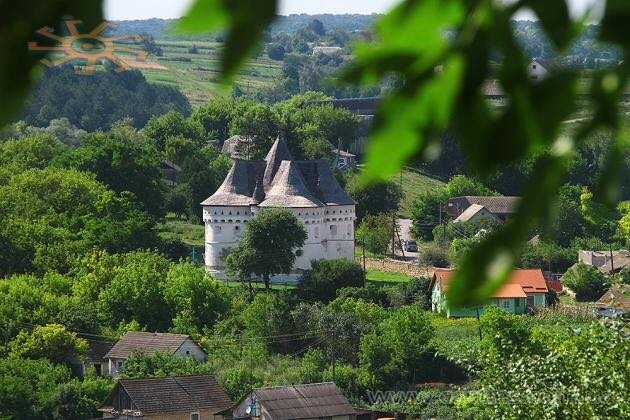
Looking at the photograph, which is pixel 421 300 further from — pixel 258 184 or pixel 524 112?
pixel 524 112

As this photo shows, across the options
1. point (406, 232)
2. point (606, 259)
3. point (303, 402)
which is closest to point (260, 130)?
point (406, 232)

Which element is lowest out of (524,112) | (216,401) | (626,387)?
(216,401)

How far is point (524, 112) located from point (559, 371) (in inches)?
465

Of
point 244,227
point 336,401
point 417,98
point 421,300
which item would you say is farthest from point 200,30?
point 244,227

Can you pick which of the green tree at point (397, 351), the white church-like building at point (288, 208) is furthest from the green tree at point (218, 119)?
the green tree at point (397, 351)

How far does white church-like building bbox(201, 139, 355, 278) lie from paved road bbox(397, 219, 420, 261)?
6030 mm

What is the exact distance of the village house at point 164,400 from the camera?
97.5ft

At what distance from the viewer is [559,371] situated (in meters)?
12.7

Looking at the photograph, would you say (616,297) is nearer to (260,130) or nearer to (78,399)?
(260,130)

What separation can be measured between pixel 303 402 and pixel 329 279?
11583mm

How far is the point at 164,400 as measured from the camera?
30141 mm

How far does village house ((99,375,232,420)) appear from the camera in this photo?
29.7 m

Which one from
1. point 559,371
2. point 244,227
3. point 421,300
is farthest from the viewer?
point 244,227

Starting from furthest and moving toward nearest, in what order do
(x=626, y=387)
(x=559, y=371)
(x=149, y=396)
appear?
(x=149, y=396), (x=559, y=371), (x=626, y=387)
